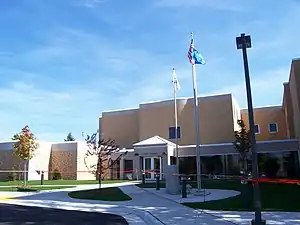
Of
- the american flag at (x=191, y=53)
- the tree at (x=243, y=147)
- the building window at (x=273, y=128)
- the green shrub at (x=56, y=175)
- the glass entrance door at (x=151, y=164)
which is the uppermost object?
the american flag at (x=191, y=53)

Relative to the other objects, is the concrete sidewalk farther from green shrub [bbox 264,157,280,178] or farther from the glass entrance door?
the glass entrance door

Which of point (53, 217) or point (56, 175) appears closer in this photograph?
point (53, 217)

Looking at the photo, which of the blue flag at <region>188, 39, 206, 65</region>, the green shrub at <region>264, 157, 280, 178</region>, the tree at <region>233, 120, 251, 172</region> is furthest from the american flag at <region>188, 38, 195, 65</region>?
the green shrub at <region>264, 157, 280, 178</region>

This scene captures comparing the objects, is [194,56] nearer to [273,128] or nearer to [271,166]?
[271,166]

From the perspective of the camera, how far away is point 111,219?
10.8 m

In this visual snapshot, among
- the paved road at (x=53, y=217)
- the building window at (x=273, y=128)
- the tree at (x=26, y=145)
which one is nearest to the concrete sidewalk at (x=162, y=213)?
the paved road at (x=53, y=217)

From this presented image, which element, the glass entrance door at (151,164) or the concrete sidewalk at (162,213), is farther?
the glass entrance door at (151,164)

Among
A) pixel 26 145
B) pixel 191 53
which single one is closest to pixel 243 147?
pixel 191 53

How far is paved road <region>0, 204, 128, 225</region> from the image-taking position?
10.1m

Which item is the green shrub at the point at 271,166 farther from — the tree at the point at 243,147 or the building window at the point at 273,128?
the building window at the point at 273,128

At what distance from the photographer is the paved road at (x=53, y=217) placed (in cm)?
1006

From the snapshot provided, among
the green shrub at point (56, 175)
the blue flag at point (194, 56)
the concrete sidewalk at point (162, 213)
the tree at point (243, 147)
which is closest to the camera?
the concrete sidewalk at point (162, 213)

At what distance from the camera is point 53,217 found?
11.1 meters

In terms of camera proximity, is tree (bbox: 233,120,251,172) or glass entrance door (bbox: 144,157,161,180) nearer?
tree (bbox: 233,120,251,172)
